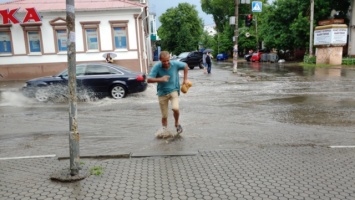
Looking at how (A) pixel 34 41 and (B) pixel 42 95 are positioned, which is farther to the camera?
(A) pixel 34 41

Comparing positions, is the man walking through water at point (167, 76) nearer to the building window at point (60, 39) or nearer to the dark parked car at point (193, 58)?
the building window at point (60, 39)

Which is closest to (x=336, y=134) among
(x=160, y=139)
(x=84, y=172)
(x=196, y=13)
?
(x=160, y=139)

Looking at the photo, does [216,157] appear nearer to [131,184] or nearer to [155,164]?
[155,164]

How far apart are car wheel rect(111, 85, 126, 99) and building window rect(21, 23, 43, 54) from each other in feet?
41.3

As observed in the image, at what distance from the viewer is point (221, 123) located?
780cm

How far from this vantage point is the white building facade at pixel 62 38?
21984mm

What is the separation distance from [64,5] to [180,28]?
38.5 m

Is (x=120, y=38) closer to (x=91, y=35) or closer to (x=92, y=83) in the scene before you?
(x=91, y=35)

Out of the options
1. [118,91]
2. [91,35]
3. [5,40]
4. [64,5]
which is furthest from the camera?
[64,5]

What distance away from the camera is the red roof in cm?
2186

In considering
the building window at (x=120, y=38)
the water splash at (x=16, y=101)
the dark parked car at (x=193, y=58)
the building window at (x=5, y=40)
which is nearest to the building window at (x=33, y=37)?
the building window at (x=5, y=40)

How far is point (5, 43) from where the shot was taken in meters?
22.3

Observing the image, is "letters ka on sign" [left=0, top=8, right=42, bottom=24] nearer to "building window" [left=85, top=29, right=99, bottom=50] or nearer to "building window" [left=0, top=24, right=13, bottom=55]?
"building window" [left=0, top=24, right=13, bottom=55]

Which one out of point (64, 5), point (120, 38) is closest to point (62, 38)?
point (64, 5)
